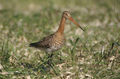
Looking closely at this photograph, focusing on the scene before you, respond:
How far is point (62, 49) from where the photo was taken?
719 cm

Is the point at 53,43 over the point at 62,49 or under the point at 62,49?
over

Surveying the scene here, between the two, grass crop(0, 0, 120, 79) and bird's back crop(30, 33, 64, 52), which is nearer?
grass crop(0, 0, 120, 79)

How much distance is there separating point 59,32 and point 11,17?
434 centimetres

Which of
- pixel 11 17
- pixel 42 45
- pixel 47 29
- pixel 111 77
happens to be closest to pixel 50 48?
pixel 42 45

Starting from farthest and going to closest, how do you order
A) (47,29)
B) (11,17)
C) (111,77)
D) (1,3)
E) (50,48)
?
(1,3), (11,17), (47,29), (50,48), (111,77)

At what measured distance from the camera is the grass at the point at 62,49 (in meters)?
5.86

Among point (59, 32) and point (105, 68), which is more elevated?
point (59, 32)

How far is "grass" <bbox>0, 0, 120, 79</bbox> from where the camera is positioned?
5.86 metres

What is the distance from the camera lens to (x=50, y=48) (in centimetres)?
637

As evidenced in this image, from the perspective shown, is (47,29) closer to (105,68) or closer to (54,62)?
(54,62)

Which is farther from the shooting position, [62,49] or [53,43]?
[62,49]

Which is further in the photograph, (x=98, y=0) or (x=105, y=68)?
(x=98, y=0)

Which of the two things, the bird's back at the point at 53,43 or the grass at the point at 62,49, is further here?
the bird's back at the point at 53,43

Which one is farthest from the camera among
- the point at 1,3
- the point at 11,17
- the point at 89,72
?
the point at 1,3
